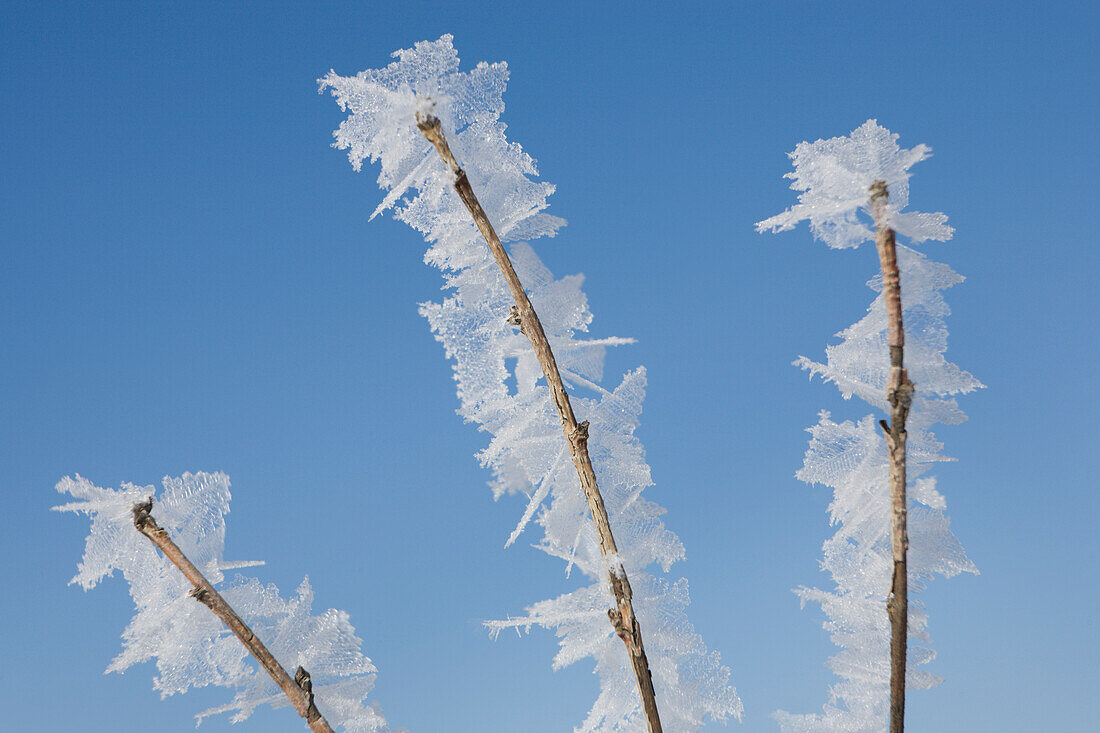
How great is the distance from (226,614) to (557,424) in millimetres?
435

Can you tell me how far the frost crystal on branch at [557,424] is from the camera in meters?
1.01

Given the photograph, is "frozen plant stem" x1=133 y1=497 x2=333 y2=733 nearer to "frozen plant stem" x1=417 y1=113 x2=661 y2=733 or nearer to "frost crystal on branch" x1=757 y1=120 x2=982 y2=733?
"frozen plant stem" x1=417 y1=113 x2=661 y2=733

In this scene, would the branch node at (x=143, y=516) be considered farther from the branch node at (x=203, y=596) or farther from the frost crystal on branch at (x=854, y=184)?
the frost crystal on branch at (x=854, y=184)

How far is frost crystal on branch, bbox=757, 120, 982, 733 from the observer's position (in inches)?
31.4

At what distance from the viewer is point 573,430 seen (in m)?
0.91

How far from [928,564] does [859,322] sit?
291mm

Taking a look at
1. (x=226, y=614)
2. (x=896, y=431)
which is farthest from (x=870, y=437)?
(x=226, y=614)

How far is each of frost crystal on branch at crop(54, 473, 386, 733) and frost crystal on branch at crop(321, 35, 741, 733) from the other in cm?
26

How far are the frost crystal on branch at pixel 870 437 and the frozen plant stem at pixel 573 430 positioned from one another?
0.25 m

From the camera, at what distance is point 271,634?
1.07 m

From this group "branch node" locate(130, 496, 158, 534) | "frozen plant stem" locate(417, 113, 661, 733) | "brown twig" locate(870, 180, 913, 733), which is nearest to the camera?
"brown twig" locate(870, 180, 913, 733)

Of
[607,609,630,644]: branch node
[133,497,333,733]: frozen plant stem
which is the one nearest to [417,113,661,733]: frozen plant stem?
[607,609,630,644]: branch node

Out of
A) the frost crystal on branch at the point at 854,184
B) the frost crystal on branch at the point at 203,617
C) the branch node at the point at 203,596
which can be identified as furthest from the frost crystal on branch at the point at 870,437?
the branch node at the point at 203,596

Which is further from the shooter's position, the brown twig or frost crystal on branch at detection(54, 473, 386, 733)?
Result: frost crystal on branch at detection(54, 473, 386, 733)
